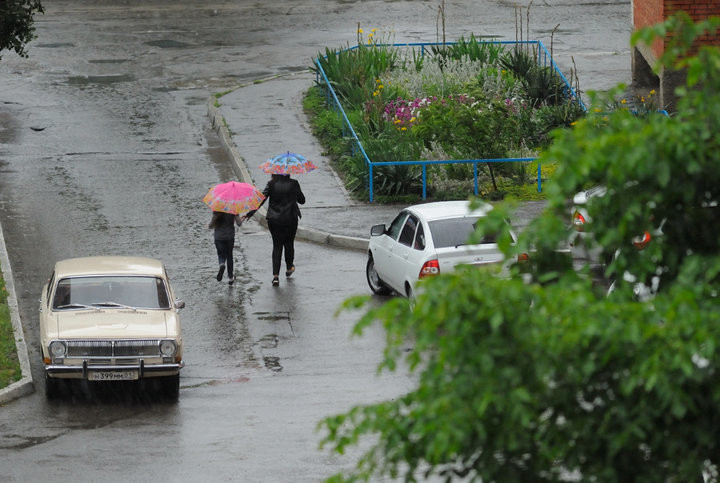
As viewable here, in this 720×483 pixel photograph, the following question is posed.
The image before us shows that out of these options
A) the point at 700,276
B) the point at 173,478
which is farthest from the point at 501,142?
the point at 700,276

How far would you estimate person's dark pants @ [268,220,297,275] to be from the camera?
65.3 ft

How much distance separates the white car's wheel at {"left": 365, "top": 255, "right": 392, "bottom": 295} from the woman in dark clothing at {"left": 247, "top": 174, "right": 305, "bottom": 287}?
136cm

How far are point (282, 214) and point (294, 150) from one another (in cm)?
875

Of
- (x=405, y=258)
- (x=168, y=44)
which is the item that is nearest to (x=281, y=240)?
(x=405, y=258)

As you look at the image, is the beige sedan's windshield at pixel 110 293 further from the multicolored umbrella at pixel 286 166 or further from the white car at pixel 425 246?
the multicolored umbrella at pixel 286 166

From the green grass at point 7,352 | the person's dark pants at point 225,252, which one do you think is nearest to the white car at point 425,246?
the person's dark pants at point 225,252

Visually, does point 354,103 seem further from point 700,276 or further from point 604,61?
point 700,276

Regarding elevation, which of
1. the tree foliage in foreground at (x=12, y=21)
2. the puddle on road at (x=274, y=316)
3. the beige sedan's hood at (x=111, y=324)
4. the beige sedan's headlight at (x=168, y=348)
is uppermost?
the tree foliage in foreground at (x=12, y=21)

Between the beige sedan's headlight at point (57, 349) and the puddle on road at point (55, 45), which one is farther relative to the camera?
the puddle on road at point (55, 45)

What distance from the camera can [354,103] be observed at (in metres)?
30.2

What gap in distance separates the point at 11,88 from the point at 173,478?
82.7 feet

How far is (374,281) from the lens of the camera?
19.5m

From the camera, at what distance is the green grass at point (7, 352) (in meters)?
15.4

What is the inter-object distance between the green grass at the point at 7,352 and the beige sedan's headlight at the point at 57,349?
1.15m
